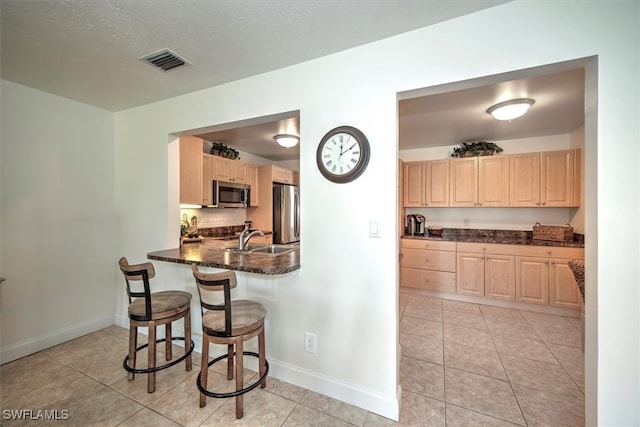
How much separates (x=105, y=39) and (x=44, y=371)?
2.67 meters

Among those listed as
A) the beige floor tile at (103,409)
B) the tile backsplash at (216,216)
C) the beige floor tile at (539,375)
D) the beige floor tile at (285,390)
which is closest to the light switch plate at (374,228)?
the beige floor tile at (285,390)

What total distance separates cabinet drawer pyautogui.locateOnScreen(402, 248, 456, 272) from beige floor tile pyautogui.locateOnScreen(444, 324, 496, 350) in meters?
1.10

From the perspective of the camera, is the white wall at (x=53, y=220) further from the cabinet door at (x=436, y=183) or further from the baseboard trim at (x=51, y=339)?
the cabinet door at (x=436, y=183)

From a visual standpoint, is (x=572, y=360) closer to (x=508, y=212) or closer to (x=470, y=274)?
(x=470, y=274)

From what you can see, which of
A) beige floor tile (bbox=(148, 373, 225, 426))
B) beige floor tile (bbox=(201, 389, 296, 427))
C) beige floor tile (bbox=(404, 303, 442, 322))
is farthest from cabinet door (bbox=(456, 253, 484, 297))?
beige floor tile (bbox=(148, 373, 225, 426))

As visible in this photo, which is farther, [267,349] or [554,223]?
[554,223]

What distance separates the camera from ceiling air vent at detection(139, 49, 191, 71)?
182 cm

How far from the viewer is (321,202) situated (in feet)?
6.17

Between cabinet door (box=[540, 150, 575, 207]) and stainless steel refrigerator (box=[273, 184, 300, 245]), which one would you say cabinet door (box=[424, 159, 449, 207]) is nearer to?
cabinet door (box=[540, 150, 575, 207])

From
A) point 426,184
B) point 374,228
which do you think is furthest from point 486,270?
point 374,228

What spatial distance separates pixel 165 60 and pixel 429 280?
423 cm

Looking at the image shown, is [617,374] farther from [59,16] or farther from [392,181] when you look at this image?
[59,16]

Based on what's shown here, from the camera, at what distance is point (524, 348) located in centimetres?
257

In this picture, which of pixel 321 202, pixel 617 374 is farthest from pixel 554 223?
pixel 321 202
